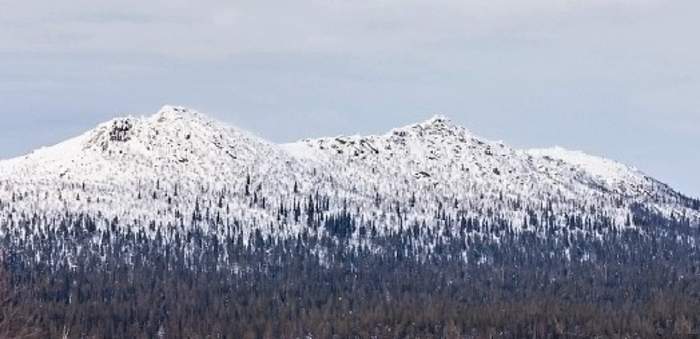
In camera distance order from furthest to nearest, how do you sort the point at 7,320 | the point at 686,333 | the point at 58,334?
the point at 686,333, the point at 58,334, the point at 7,320

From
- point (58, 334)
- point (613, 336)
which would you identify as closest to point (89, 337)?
point (58, 334)

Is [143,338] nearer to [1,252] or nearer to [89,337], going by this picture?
[89,337]

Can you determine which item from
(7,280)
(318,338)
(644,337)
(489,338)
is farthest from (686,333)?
(7,280)

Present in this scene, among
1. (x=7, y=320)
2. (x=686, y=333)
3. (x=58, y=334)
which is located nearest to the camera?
(x=7, y=320)

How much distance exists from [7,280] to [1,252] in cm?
85

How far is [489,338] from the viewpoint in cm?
19875

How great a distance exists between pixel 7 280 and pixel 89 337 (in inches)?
6556

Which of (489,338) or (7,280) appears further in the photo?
(489,338)

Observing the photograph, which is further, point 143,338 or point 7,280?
point 143,338

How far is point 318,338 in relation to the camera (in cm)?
19988

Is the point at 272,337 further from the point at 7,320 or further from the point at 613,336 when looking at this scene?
the point at 7,320

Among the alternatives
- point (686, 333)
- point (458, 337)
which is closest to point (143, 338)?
point (458, 337)

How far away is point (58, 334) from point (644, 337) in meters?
102

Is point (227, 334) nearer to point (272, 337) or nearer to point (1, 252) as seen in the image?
point (272, 337)
